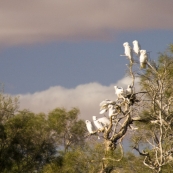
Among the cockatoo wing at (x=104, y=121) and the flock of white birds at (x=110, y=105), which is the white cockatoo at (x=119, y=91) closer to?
the flock of white birds at (x=110, y=105)

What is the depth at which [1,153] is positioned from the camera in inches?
2297

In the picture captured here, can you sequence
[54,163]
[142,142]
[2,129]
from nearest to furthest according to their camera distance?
[142,142] < [54,163] < [2,129]

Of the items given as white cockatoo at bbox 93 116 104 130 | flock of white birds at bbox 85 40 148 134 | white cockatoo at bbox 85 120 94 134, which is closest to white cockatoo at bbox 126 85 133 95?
flock of white birds at bbox 85 40 148 134

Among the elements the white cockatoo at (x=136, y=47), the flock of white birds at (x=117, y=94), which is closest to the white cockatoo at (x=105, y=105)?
the flock of white birds at (x=117, y=94)

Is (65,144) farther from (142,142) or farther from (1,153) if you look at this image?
(142,142)

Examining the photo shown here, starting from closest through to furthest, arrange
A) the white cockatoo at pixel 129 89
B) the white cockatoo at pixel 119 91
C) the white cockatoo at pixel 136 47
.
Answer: the white cockatoo at pixel 136 47
the white cockatoo at pixel 129 89
the white cockatoo at pixel 119 91

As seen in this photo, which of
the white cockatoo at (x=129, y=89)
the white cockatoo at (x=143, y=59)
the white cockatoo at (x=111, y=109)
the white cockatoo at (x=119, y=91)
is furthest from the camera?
the white cockatoo at (x=111, y=109)

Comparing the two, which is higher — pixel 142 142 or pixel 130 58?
pixel 130 58

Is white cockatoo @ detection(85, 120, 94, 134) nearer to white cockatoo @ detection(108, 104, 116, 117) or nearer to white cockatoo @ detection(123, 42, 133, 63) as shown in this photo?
white cockatoo @ detection(108, 104, 116, 117)

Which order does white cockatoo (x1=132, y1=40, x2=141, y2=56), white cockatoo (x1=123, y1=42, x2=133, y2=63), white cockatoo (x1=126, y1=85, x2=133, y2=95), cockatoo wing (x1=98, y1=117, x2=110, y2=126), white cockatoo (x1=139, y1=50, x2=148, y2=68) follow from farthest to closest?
cockatoo wing (x1=98, y1=117, x2=110, y2=126), white cockatoo (x1=126, y1=85, x2=133, y2=95), white cockatoo (x1=132, y1=40, x2=141, y2=56), white cockatoo (x1=123, y1=42, x2=133, y2=63), white cockatoo (x1=139, y1=50, x2=148, y2=68)

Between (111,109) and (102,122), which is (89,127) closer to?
(102,122)

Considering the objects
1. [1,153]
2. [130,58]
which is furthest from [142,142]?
[1,153]

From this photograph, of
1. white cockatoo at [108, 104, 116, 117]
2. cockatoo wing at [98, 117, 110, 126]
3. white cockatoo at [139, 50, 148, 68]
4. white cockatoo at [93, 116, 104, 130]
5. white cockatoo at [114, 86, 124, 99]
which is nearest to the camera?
white cockatoo at [139, 50, 148, 68]

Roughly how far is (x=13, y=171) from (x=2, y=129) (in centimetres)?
369
